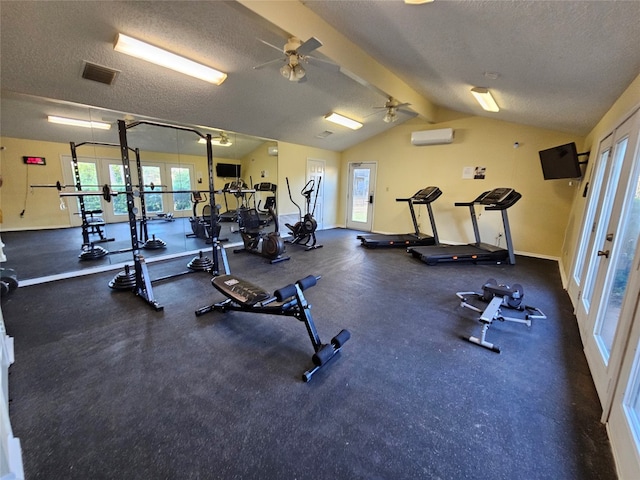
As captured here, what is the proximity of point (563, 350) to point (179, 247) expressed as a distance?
227 inches

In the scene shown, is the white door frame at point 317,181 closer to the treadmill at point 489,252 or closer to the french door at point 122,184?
the french door at point 122,184

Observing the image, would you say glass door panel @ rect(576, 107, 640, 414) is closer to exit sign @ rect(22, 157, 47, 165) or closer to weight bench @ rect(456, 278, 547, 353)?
weight bench @ rect(456, 278, 547, 353)

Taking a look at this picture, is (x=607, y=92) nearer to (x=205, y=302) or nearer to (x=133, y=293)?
(x=205, y=302)

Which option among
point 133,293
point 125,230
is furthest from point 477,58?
point 125,230

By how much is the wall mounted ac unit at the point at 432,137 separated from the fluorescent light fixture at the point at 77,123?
611cm

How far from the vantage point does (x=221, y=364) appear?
6.90 ft

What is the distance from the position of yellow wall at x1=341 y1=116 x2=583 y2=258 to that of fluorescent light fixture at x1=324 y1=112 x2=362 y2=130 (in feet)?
4.52

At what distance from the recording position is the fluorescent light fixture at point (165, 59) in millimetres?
2686

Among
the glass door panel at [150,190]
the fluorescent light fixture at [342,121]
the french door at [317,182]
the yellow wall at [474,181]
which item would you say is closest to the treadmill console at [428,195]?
the yellow wall at [474,181]

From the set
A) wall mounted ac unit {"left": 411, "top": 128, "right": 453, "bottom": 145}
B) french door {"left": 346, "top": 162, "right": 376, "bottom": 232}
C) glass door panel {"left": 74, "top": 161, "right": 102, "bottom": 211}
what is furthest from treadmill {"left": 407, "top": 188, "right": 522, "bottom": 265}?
glass door panel {"left": 74, "top": 161, "right": 102, "bottom": 211}

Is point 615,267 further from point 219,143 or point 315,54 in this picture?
point 219,143

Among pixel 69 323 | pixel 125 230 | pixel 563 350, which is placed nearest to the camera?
pixel 563 350

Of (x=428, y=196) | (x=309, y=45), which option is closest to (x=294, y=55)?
(x=309, y=45)

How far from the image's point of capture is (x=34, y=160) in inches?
158
